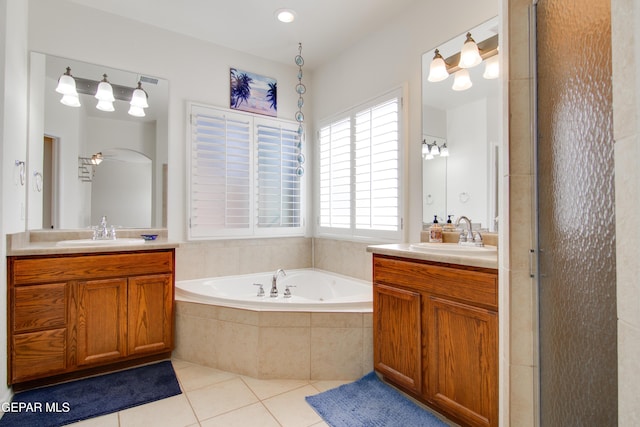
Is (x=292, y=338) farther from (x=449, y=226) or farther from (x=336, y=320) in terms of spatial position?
(x=449, y=226)

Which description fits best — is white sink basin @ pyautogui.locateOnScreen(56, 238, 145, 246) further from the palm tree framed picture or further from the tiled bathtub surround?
the palm tree framed picture

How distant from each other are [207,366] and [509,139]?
2375 millimetres

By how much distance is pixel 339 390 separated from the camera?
2105mm

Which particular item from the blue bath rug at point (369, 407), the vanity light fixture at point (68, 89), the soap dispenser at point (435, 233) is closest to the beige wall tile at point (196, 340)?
the blue bath rug at point (369, 407)

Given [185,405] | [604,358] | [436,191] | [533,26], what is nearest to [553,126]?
[533,26]

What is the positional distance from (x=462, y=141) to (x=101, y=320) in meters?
2.75

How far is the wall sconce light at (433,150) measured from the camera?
2438mm

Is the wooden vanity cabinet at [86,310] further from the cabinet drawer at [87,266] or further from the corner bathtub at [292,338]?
the corner bathtub at [292,338]

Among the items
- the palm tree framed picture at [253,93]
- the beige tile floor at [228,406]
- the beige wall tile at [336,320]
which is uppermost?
the palm tree framed picture at [253,93]

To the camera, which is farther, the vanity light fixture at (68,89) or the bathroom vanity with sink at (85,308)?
the vanity light fixture at (68,89)

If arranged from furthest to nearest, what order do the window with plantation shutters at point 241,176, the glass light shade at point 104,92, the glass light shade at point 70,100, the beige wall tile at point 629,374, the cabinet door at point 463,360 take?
1. the window with plantation shutters at point 241,176
2. the glass light shade at point 104,92
3. the glass light shade at point 70,100
4. the cabinet door at point 463,360
5. the beige wall tile at point 629,374

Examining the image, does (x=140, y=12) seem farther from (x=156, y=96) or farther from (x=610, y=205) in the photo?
(x=610, y=205)

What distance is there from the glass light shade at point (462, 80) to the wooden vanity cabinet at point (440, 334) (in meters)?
1.27

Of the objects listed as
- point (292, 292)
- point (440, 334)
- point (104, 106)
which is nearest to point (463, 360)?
point (440, 334)
